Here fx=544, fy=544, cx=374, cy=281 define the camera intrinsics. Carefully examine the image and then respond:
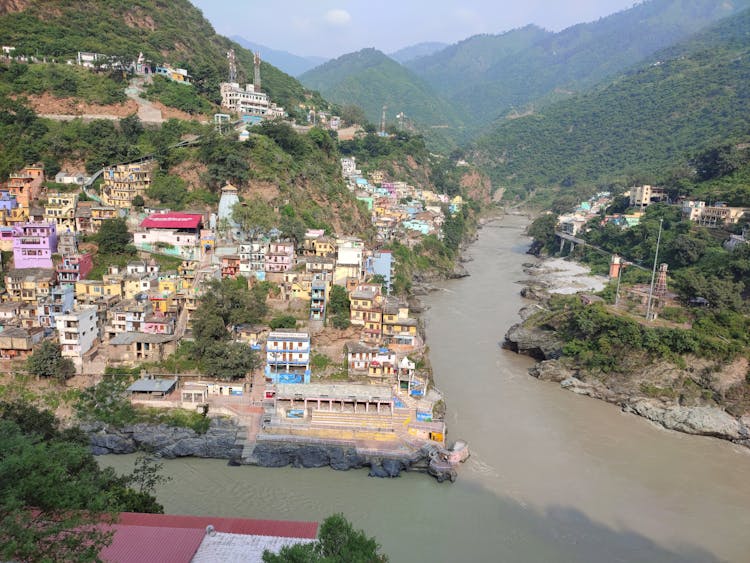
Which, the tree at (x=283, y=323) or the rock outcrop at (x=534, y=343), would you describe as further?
the rock outcrop at (x=534, y=343)

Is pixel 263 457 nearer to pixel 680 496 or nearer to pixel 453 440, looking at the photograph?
pixel 453 440

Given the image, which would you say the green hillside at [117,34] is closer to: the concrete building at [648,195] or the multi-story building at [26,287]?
the multi-story building at [26,287]

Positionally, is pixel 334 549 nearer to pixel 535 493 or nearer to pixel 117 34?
pixel 535 493

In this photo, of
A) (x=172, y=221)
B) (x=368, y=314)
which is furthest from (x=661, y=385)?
(x=172, y=221)

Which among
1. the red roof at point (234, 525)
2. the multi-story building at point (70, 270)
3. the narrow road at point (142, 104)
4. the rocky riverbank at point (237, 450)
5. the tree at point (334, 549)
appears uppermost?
the narrow road at point (142, 104)

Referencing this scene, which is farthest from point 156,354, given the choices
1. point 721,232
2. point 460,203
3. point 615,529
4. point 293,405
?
point 460,203

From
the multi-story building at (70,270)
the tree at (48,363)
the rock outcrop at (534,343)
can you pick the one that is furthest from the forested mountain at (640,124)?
the tree at (48,363)
